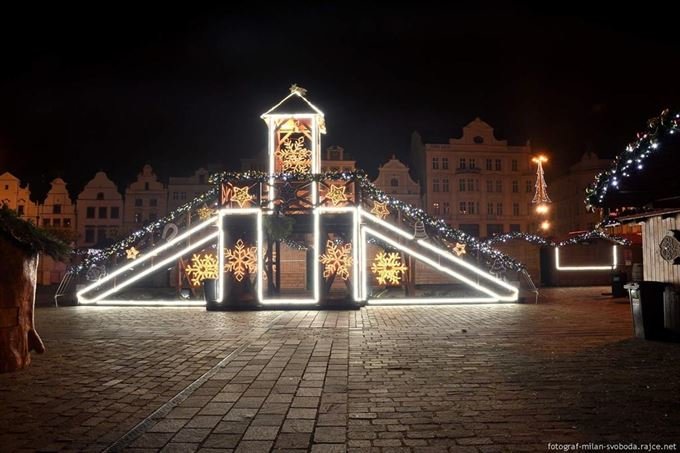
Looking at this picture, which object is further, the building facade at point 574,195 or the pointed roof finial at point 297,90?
the building facade at point 574,195

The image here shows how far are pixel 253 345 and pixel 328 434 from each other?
4805 millimetres

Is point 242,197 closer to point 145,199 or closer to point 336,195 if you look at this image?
point 336,195

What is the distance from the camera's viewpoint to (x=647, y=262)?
34.7 ft

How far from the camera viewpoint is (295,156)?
17.3 meters

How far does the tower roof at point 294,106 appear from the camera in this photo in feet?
56.5

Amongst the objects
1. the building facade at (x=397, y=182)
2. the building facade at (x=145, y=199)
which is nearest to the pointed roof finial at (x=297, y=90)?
the building facade at (x=397, y=182)

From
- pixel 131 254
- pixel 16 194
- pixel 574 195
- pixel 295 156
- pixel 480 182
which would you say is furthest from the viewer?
pixel 574 195

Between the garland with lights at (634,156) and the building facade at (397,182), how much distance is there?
39968 millimetres

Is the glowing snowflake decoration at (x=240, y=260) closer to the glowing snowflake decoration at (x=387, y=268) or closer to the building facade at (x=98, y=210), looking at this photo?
the glowing snowflake decoration at (x=387, y=268)

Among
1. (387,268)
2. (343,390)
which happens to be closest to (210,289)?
(387,268)

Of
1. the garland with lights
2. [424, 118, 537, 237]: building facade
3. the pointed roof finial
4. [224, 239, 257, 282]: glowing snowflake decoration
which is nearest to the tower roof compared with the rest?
the pointed roof finial

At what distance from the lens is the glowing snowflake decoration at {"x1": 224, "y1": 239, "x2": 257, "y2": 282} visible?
15.9 meters

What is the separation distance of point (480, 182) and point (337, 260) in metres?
39.7

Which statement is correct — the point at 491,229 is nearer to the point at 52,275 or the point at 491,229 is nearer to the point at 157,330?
the point at 52,275
